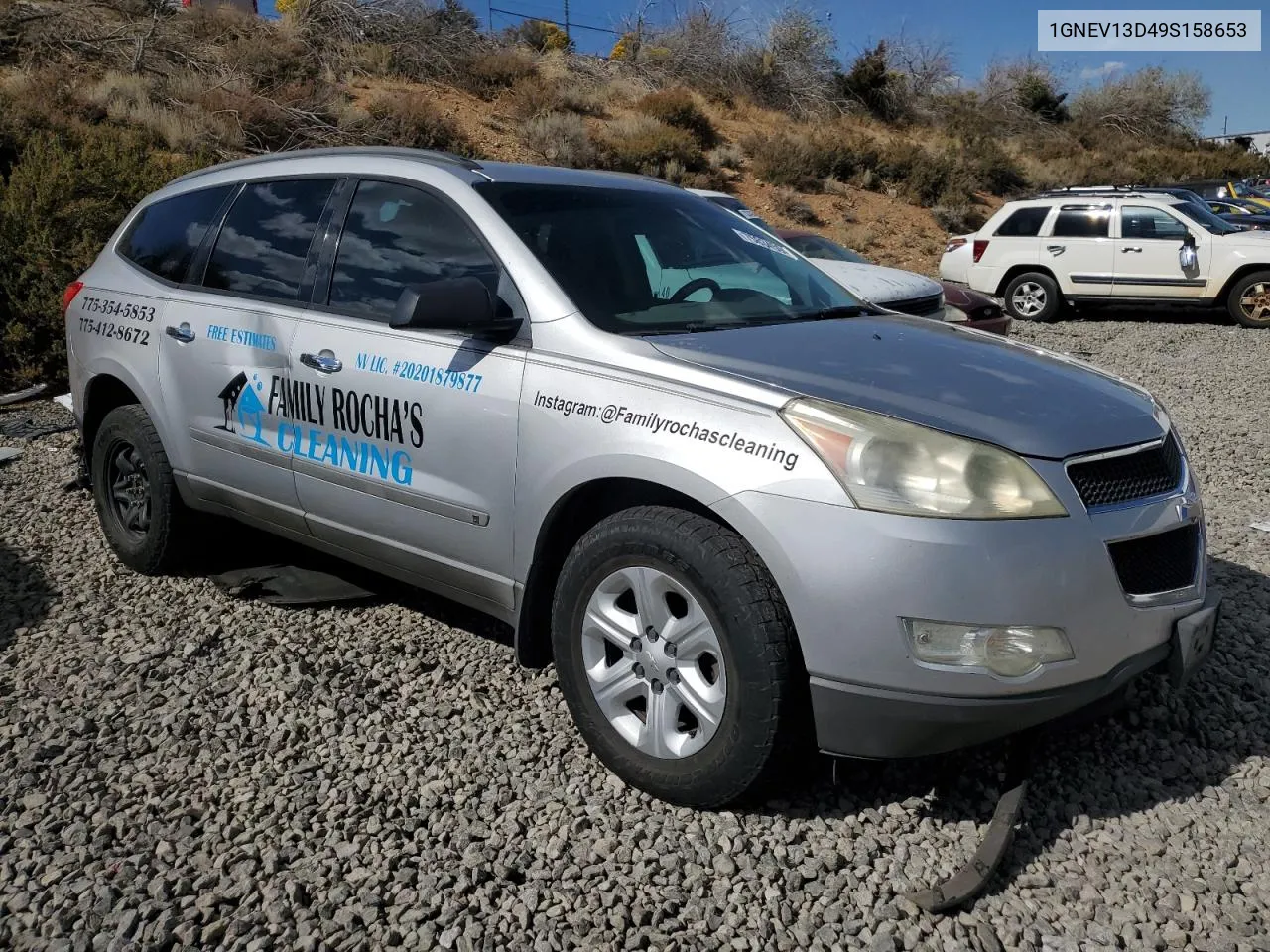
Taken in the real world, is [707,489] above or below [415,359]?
below

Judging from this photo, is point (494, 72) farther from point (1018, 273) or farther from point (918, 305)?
point (918, 305)

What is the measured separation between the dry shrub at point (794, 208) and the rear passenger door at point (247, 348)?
2055cm

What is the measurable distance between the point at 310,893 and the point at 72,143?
547 inches

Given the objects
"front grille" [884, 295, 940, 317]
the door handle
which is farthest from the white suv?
the door handle

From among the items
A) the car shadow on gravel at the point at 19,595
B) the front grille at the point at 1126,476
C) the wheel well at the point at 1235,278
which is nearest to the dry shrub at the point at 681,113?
the wheel well at the point at 1235,278

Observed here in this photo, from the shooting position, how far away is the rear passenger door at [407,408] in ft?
10.5

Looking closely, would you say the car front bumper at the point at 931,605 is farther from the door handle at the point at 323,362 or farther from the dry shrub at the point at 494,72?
the dry shrub at the point at 494,72

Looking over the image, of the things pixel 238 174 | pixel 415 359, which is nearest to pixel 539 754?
pixel 415 359

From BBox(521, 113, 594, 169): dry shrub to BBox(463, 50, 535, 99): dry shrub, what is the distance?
117 inches

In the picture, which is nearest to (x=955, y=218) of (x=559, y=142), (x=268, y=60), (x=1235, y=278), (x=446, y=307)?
(x=559, y=142)

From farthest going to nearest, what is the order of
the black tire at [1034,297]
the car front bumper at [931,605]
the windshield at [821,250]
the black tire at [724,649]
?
the black tire at [1034,297] → the windshield at [821,250] → the black tire at [724,649] → the car front bumper at [931,605]

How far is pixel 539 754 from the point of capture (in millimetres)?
3215

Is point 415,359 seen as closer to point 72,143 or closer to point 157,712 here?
point 157,712

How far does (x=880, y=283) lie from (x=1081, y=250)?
6771 mm
